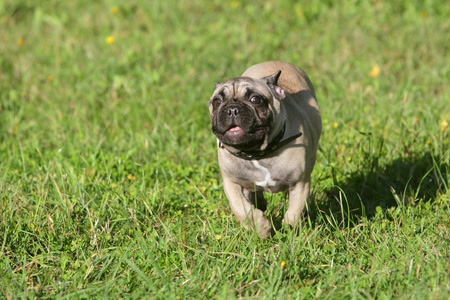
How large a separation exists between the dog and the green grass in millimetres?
232

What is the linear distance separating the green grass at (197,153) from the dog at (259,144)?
9.1 inches

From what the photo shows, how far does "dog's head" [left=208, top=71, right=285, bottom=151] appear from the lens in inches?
155

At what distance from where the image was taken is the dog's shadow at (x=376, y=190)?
15.3 feet

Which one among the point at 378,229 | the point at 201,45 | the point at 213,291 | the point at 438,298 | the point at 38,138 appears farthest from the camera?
the point at 201,45

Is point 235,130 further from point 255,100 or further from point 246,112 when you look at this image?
point 255,100

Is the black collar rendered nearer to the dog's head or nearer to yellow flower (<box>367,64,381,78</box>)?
the dog's head

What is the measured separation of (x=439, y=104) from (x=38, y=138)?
4368mm

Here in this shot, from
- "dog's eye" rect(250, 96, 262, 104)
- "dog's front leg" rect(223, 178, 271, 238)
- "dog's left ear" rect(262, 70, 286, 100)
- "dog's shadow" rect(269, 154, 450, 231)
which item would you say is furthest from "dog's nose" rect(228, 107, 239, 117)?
"dog's shadow" rect(269, 154, 450, 231)

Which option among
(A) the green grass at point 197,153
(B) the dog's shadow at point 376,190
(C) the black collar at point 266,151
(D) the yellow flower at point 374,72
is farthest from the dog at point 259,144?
(D) the yellow flower at point 374,72

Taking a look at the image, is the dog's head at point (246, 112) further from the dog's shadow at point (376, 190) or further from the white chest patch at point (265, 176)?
the dog's shadow at point (376, 190)

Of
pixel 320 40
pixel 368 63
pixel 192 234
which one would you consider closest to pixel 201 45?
pixel 320 40

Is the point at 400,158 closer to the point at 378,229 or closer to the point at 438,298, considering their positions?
the point at 378,229

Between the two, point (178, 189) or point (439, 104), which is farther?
point (439, 104)

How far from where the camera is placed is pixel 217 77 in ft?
24.8
